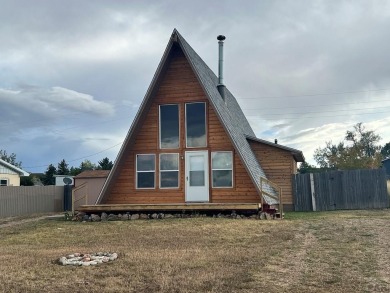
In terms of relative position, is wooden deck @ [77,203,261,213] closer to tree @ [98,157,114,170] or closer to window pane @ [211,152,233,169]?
window pane @ [211,152,233,169]

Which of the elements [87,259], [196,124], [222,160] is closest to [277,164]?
[222,160]

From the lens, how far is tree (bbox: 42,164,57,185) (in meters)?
37.2

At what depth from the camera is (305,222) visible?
1206 cm

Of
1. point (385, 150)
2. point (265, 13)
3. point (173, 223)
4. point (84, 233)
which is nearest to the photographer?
point (84, 233)

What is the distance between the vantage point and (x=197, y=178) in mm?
15445

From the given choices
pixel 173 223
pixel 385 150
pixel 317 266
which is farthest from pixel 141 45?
pixel 385 150

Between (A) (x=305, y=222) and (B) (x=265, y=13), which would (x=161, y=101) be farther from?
(A) (x=305, y=222)

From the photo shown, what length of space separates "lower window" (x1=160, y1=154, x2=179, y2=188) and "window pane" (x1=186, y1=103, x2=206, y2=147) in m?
0.88

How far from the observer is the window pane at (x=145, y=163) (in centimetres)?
1585

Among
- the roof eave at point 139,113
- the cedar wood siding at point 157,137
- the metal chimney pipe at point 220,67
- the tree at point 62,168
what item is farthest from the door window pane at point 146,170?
the tree at point 62,168

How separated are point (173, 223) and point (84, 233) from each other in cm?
269

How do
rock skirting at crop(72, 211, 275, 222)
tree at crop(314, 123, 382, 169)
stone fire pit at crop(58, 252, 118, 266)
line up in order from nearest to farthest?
1. stone fire pit at crop(58, 252, 118, 266)
2. rock skirting at crop(72, 211, 275, 222)
3. tree at crop(314, 123, 382, 169)

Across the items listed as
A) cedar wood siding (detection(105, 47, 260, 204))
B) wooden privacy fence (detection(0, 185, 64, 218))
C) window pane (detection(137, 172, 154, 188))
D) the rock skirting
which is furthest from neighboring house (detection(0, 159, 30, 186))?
window pane (detection(137, 172, 154, 188))

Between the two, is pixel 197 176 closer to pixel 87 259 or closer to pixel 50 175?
pixel 87 259
